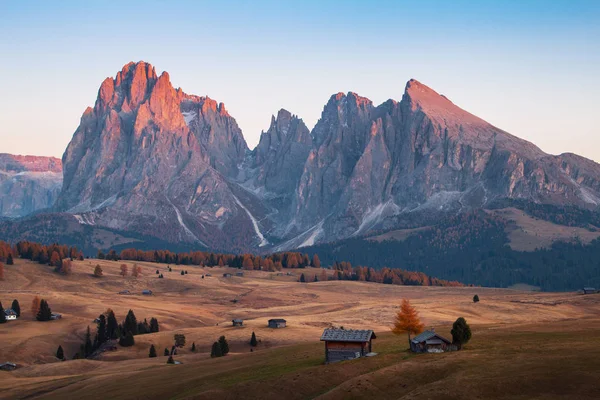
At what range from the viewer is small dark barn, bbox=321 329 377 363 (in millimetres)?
84625

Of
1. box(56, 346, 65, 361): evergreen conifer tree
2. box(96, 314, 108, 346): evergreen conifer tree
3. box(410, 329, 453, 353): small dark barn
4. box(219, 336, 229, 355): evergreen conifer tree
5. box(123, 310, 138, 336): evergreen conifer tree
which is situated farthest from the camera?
box(123, 310, 138, 336): evergreen conifer tree

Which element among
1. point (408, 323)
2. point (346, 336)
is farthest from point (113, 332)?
point (346, 336)

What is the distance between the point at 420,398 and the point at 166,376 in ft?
136

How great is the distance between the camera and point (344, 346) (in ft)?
280

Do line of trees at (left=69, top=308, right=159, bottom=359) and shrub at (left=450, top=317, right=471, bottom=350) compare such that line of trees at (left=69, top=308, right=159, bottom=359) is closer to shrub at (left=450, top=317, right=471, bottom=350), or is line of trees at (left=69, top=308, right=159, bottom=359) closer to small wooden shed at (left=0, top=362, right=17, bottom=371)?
small wooden shed at (left=0, top=362, right=17, bottom=371)

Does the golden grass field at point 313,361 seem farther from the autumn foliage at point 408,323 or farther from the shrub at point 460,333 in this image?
the autumn foliage at point 408,323

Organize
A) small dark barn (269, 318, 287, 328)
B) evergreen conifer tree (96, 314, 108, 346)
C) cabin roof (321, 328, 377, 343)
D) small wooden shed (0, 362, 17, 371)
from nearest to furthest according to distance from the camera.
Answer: cabin roof (321, 328, 377, 343) → small wooden shed (0, 362, 17, 371) → evergreen conifer tree (96, 314, 108, 346) → small dark barn (269, 318, 287, 328)

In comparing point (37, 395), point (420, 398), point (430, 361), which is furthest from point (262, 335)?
point (420, 398)

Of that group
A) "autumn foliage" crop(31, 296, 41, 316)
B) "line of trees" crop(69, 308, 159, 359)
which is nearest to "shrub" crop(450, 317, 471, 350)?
"line of trees" crop(69, 308, 159, 359)

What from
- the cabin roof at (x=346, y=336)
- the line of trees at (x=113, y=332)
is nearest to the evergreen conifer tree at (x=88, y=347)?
the line of trees at (x=113, y=332)

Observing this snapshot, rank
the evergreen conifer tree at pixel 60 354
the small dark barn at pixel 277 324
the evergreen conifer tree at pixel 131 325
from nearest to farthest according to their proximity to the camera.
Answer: the evergreen conifer tree at pixel 60 354 < the small dark barn at pixel 277 324 < the evergreen conifer tree at pixel 131 325

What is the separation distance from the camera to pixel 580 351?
69062 millimetres

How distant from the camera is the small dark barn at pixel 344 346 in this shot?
84.6 m

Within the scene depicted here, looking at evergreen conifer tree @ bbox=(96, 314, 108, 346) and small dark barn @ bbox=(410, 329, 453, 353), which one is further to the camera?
evergreen conifer tree @ bbox=(96, 314, 108, 346)
